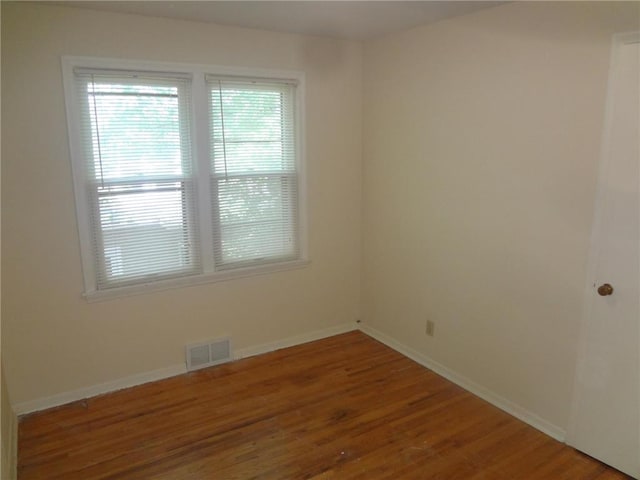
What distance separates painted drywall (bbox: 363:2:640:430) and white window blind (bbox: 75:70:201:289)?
1.53m

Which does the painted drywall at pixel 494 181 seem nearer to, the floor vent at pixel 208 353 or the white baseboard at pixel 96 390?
the floor vent at pixel 208 353

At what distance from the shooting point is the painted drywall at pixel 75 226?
2.74m

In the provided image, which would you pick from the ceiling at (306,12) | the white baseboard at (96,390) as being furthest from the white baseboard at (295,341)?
the ceiling at (306,12)

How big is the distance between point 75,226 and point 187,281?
816 millimetres

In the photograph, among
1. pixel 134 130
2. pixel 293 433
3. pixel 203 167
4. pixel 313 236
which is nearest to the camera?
pixel 293 433

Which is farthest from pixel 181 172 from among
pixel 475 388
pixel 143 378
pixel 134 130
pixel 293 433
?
pixel 475 388

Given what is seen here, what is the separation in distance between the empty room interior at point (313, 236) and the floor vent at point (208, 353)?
0.6 inches

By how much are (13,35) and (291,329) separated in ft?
8.87

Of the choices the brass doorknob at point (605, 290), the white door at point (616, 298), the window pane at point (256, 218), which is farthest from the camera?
the window pane at point (256, 218)

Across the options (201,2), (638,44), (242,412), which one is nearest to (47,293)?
(242,412)

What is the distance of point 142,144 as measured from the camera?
10.1 ft

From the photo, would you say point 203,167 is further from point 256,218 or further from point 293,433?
point 293,433

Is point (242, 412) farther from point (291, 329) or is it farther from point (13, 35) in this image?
point (13, 35)

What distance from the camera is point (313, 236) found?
3867mm
